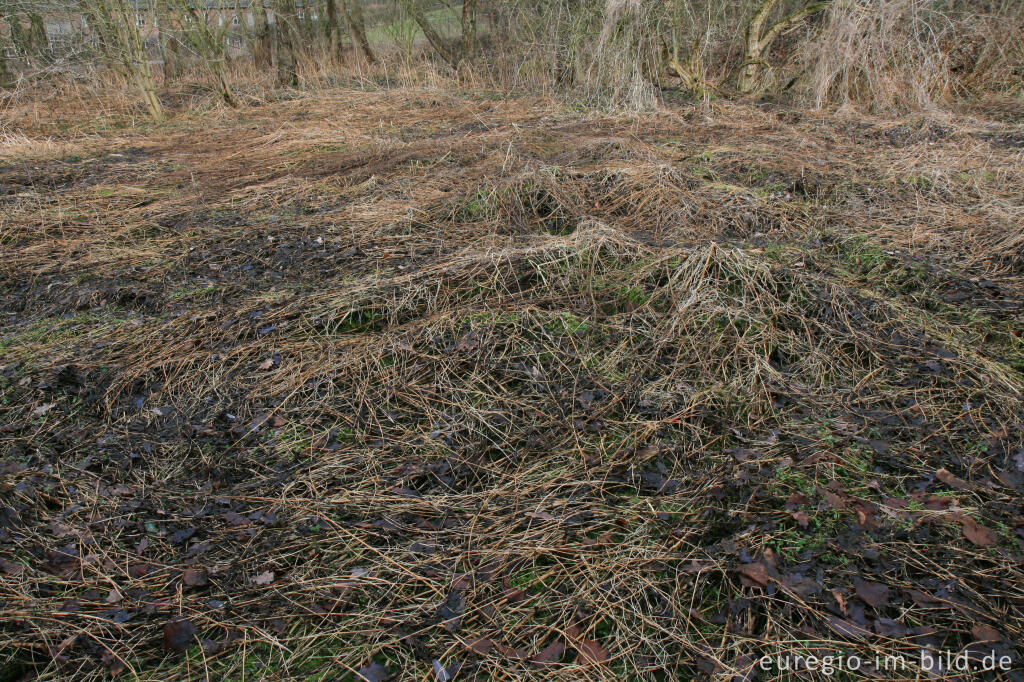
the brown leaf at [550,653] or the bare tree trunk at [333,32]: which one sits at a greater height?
the bare tree trunk at [333,32]

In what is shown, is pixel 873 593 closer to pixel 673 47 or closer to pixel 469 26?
pixel 673 47

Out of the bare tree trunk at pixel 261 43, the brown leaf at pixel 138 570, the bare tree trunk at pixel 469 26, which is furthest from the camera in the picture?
the bare tree trunk at pixel 469 26

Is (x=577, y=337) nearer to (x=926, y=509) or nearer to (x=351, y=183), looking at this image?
(x=926, y=509)

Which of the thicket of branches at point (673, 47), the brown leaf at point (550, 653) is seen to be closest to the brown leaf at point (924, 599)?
the brown leaf at point (550, 653)

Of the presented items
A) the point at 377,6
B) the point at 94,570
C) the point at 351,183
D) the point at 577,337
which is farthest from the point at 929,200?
the point at 377,6

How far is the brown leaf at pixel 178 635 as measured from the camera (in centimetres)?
181

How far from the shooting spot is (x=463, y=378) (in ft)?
A: 9.36

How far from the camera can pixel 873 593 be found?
5.88ft

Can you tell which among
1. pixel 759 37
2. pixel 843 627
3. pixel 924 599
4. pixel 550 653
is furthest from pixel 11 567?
pixel 759 37

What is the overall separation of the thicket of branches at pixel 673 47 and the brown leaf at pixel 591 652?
260 inches

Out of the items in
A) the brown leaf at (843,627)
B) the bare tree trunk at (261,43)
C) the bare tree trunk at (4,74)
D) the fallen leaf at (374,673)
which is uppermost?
the bare tree trunk at (261,43)

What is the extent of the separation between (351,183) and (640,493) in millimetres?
3946

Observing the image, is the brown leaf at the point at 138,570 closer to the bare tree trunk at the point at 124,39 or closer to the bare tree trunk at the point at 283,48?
the bare tree trunk at the point at 124,39

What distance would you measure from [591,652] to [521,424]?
41.4 inches
